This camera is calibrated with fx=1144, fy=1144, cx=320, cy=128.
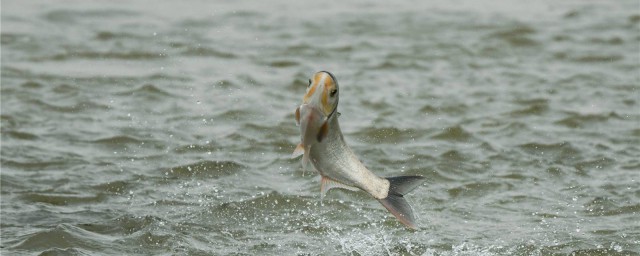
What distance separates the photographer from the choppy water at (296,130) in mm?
7250

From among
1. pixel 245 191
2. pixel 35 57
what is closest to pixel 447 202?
pixel 245 191

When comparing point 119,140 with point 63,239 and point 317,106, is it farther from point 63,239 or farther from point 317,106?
point 317,106

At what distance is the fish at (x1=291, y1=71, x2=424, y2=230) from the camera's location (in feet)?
14.6

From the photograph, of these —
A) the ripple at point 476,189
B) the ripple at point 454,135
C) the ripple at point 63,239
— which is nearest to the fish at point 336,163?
the ripple at point 63,239

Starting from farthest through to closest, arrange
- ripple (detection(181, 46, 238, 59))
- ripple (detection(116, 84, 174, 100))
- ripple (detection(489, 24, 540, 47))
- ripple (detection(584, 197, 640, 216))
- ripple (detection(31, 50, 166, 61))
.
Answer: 1. ripple (detection(489, 24, 540, 47))
2. ripple (detection(181, 46, 238, 59))
3. ripple (detection(31, 50, 166, 61))
4. ripple (detection(116, 84, 174, 100))
5. ripple (detection(584, 197, 640, 216))

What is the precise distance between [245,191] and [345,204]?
77 centimetres

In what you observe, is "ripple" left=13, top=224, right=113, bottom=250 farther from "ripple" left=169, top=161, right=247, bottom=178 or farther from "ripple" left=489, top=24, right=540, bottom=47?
"ripple" left=489, top=24, right=540, bottom=47

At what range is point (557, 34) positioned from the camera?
13852mm

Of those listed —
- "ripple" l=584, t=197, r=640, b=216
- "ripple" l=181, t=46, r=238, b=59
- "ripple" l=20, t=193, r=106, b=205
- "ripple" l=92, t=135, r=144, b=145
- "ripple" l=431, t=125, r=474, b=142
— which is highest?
"ripple" l=20, t=193, r=106, b=205

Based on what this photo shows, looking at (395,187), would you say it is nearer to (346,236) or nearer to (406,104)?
(346,236)

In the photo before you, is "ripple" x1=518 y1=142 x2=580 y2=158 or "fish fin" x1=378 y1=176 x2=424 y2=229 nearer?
"fish fin" x1=378 y1=176 x2=424 y2=229

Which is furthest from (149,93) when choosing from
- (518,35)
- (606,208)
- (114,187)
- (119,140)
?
(606,208)

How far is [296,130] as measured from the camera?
32.4 feet

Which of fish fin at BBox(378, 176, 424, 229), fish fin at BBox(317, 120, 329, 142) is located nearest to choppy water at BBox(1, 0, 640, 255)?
fish fin at BBox(378, 176, 424, 229)
